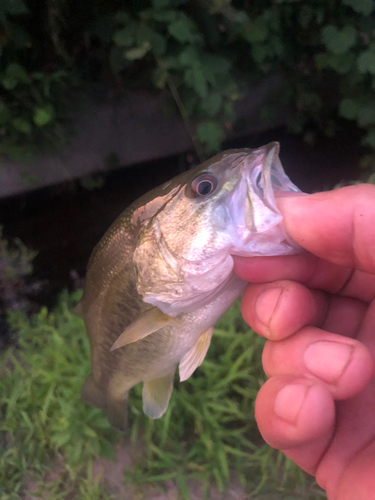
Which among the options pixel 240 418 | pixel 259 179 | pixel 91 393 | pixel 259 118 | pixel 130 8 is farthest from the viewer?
pixel 259 118

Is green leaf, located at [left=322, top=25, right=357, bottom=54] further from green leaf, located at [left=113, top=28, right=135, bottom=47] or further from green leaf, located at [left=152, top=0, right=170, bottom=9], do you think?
green leaf, located at [left=113, top=28, right=135, bottom=47]

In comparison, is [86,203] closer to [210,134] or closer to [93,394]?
[210,134]

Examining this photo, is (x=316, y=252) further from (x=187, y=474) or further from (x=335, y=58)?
(x=335, y=58)

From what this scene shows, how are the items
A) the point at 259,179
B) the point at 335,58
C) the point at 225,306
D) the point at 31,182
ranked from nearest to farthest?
the point at 259,179
the point at 225,306
the point at 335,58
the point at 31,182

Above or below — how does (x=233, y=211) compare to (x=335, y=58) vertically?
above

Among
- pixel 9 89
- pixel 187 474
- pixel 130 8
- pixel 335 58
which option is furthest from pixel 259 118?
pixel 187 474

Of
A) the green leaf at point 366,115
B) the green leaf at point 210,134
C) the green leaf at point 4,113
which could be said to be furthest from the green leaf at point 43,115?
the green leaf at point 366,115
